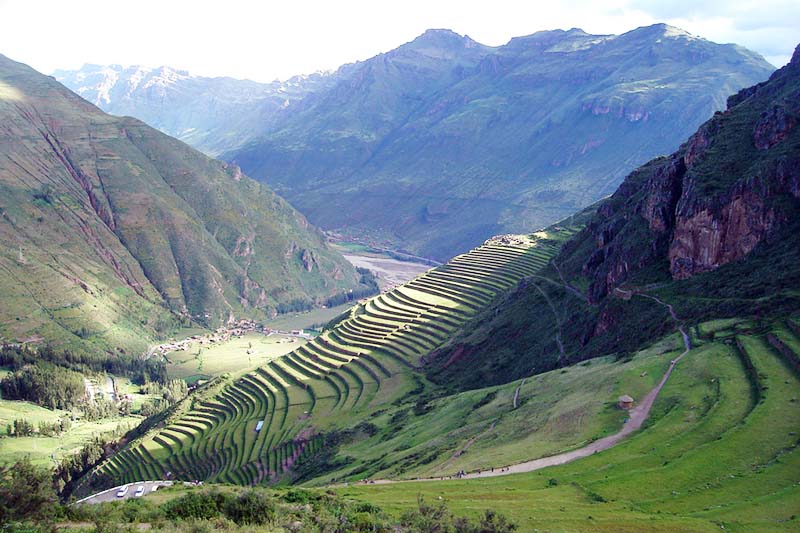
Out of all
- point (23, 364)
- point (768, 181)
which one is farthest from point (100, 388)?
point (768, 181)

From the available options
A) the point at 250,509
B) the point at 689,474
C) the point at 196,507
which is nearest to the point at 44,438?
the point at 196,507

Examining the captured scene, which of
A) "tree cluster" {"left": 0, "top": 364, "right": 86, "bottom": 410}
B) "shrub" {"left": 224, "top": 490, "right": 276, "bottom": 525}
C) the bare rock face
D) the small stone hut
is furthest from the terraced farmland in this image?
"shrub" {"left": 224, "top": 490, "right": 276, "bottom": 525}

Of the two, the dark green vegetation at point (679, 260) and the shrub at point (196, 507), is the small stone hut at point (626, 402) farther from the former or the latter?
the shrub at point (196, 507)

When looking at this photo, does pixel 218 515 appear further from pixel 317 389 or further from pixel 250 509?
pixel 317 389

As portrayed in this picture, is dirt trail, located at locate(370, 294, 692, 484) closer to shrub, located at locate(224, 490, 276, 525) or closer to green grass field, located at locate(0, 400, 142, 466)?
shrub, located at locate(224, 490, 276, 525)

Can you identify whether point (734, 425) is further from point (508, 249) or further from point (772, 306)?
point (508, 249)
